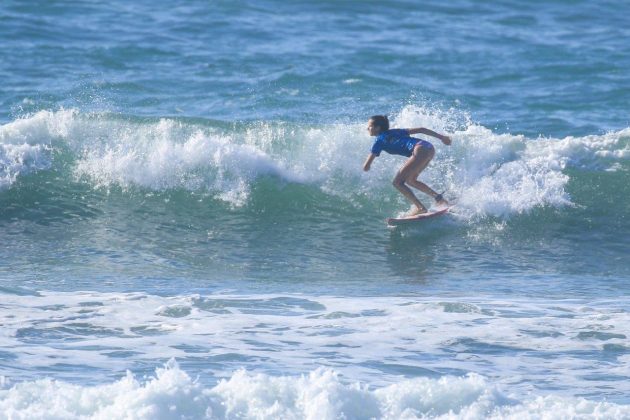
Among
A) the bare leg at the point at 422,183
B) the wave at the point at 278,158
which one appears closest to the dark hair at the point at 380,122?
the bare leg at the point at 422,183

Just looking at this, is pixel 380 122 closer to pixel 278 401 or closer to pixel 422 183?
pixel 422 183

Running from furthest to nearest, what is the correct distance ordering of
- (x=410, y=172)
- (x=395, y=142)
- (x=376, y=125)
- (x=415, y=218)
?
1. (x=415, y=218)
2. (x=410, y=172)
3. (x=395, y=142)
4. (x=376, y=125)

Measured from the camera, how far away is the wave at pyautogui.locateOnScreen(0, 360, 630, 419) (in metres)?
7.45

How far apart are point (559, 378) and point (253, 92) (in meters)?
11.0

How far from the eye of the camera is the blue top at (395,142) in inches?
515

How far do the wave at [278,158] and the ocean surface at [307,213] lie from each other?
1.3 inches

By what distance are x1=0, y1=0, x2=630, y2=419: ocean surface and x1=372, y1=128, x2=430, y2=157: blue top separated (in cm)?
97

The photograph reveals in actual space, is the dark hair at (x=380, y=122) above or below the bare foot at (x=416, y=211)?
above

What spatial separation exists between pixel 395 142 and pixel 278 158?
2512 mm

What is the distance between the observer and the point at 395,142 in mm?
13148

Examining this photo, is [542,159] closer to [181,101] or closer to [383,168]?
[383,168]

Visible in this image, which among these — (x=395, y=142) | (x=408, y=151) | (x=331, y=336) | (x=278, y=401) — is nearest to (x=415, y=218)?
(x=408, y=151)

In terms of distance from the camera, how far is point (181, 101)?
18.0 m

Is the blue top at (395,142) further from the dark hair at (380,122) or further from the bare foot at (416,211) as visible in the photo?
the bare foot at (416,211)
